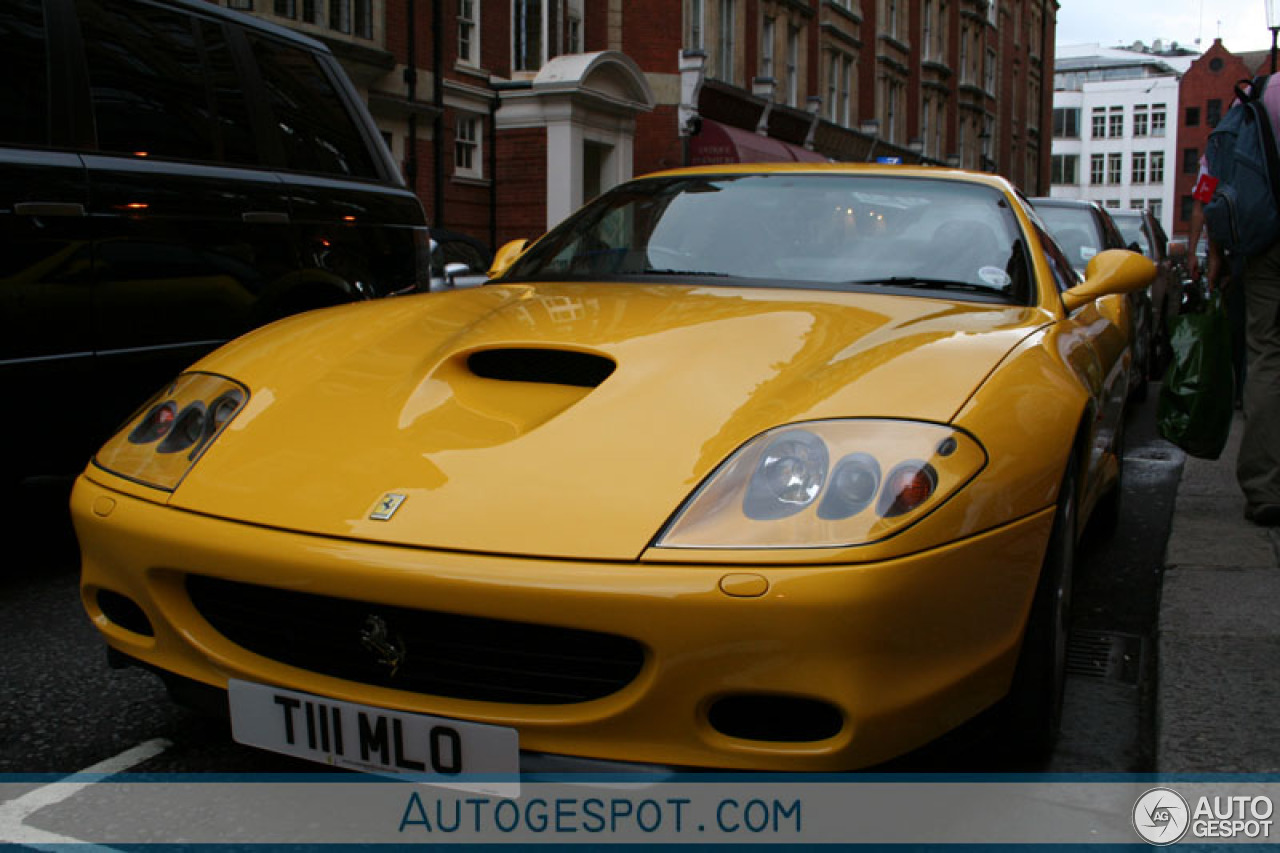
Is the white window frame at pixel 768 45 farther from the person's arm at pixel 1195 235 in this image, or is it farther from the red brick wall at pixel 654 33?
the person's arm at pixel 1195 235

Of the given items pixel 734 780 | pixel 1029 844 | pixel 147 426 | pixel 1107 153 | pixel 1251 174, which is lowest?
pixel 1029 844

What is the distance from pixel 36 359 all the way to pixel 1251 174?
4161 mm

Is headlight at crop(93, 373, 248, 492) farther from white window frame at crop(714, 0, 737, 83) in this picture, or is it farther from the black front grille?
white window frame at crop(714, 0, 737, 83)

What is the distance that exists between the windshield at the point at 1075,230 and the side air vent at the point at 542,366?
7.23 m

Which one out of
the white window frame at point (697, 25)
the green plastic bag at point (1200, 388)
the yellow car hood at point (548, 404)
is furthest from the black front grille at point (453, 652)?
the white window frame at point (697, 25)

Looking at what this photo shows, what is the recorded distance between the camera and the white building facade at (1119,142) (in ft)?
319

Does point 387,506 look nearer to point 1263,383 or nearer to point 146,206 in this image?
point 146,206

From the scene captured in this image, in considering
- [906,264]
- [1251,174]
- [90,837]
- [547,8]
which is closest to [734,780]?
[90,837]

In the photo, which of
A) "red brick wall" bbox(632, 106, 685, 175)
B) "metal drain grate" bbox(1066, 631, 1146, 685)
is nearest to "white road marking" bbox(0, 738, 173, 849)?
"metal drain grate" bbox(1066, 631, 1146, 685)

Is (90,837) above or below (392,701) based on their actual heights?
below

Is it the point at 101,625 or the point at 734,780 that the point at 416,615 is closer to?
the point at 734,780

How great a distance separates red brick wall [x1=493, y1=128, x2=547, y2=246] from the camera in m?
22.0

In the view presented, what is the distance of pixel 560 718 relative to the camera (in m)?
1.97

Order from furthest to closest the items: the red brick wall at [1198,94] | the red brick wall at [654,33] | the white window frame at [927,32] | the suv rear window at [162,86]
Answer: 1. the red brick wall at [1198,94]
2. the white window frame at [927,32]
3. the red brick wall at [654,33]
4. the suv rear window at [162,86]
